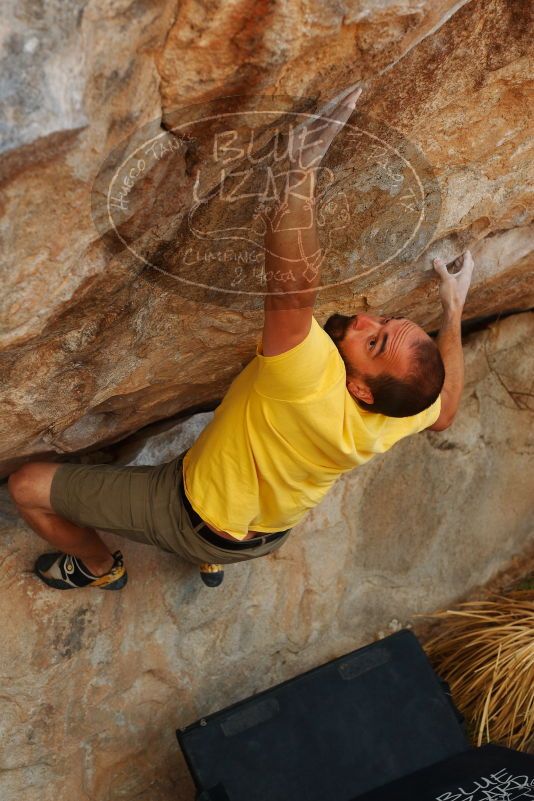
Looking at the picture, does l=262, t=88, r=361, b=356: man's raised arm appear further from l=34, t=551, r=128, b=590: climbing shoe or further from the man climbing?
l=34, t=551, r=128, b=590: climbing shoe

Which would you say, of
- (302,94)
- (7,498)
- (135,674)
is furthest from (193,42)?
(135,674)

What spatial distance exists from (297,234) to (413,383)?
1.43 feet

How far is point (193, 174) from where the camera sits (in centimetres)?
146

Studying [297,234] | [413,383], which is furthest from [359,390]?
[297,234]

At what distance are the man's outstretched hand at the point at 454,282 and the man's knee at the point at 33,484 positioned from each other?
3.48 ft

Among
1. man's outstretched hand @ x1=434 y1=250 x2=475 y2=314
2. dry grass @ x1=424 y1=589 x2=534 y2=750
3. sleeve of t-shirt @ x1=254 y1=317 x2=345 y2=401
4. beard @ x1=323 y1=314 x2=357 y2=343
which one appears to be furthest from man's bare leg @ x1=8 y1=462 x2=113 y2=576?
dry grass @ x1=424 y1=589 x2=534 y2=750

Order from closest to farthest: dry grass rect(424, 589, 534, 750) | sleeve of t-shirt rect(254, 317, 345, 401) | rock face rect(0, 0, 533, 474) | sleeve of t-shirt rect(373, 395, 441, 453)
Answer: rock face rect(0, 0, 533, 474)
sleeve of t-shirt rect(254, 317, 345, 401)
sleeve of t-shirt rect(373, 395, 441, 453)
dry grass rect(424, 589, 534, 750)

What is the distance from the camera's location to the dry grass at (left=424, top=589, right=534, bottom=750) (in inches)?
116

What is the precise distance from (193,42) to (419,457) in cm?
210

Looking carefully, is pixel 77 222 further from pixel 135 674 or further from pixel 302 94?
pixel 135 674

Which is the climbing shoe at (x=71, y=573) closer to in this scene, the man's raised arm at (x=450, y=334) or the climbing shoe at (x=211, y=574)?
the climbing shoe at (x=211, y=574)

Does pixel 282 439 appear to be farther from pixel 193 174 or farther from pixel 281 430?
pixel 193 174

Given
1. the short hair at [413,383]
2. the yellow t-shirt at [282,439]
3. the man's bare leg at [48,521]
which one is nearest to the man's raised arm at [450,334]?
the yellow t-shirt at [282,439]

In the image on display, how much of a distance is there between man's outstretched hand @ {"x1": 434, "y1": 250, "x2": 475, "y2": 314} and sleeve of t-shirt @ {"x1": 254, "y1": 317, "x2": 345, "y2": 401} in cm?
57
